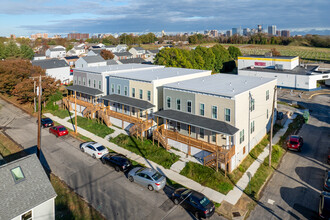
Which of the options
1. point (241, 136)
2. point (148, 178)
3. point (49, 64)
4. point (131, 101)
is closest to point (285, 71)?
point (241, 136)

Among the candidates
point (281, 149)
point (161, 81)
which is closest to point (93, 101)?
point (161, 81)

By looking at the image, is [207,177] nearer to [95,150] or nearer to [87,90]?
[95,150]

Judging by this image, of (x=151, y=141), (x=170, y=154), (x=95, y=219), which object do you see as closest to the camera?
(x=95, y=219)

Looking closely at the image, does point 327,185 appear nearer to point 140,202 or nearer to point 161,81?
point 140,202

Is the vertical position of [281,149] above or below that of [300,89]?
below

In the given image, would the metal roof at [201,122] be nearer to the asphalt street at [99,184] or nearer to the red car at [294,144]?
the asphalt street at [99,184]
